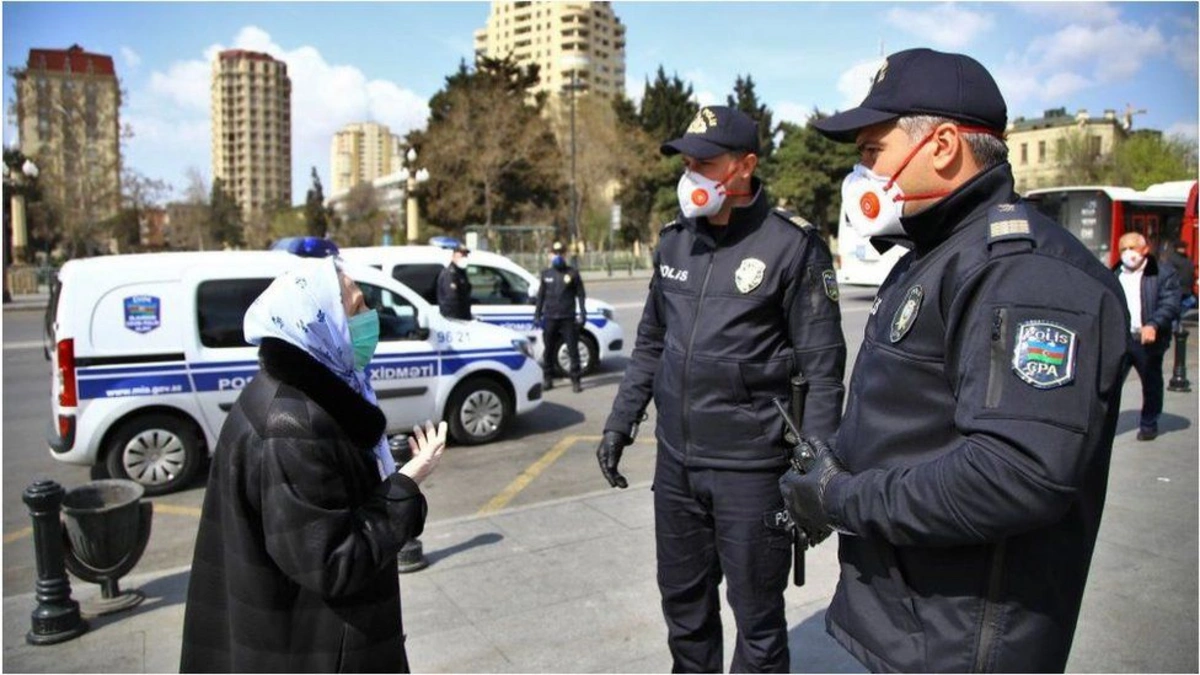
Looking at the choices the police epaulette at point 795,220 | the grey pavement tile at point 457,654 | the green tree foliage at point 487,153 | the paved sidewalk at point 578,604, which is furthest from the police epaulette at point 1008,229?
the green tree foliage at point 487,153

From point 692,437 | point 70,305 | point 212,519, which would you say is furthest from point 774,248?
point 70,305

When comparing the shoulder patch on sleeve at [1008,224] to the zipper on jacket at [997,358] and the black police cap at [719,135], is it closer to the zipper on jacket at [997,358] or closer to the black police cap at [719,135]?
the zipper on jacket at [997,358]

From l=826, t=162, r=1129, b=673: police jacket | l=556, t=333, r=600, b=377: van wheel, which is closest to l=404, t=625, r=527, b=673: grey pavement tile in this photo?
l=826, t=162, r=1129, b=673: police jacket

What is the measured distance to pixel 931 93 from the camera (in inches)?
70.4

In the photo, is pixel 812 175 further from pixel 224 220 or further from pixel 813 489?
pixel 813 489

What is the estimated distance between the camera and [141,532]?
4504mm

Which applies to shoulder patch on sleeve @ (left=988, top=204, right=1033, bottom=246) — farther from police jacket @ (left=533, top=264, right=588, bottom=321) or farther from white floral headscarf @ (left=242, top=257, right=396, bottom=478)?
police jacket @ (left=533, top=264, right=588, bottom=321)

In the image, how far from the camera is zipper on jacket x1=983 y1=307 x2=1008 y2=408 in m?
1.52

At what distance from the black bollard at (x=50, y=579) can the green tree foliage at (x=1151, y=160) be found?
3431 cm

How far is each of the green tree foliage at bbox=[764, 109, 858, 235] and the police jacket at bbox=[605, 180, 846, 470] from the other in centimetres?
4968

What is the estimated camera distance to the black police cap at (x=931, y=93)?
177cm

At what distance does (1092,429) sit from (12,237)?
123 ft

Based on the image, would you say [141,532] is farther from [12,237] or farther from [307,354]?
[12,237]

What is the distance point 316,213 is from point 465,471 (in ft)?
225
